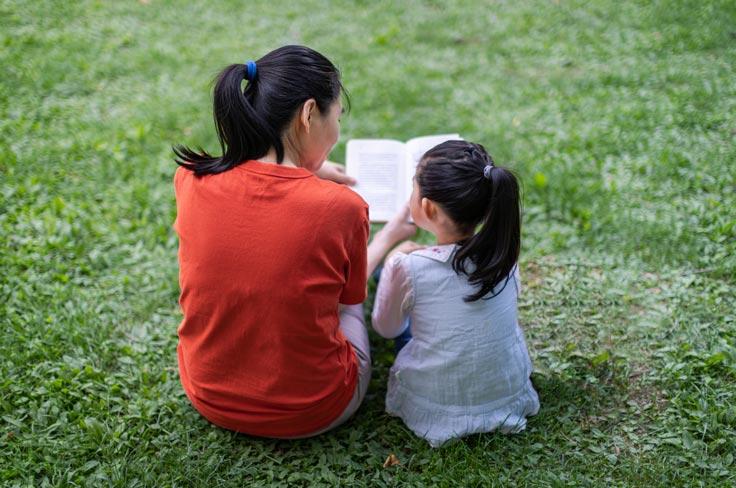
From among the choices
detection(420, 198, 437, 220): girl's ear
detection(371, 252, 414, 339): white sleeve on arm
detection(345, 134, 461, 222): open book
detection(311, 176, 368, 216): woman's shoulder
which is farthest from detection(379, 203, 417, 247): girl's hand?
detection(311, 176, 368, 216): woman's shoulder

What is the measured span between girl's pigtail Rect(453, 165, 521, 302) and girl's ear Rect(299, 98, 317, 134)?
579mm

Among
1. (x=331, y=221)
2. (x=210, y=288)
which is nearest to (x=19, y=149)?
(x=210, y=288)

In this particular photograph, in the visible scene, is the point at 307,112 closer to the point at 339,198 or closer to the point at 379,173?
the point at 339,198

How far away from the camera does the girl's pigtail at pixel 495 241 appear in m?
2.00

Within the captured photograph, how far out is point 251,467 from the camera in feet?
7.47

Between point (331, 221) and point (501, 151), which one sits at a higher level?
point (331, 221)

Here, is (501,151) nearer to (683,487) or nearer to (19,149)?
(683,487)

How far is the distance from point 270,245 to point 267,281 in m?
0.11

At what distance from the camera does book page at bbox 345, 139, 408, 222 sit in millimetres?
2807

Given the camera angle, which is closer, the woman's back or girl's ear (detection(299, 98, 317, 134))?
the woman's back

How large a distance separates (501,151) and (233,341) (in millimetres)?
2388

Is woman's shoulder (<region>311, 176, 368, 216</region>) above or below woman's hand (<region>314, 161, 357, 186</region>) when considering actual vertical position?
above

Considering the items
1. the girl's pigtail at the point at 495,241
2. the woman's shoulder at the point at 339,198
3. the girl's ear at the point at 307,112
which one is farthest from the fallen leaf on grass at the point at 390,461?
the girl's ear at the point at 307,112

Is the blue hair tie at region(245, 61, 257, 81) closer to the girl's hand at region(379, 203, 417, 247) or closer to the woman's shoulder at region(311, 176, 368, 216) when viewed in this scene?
the woman's shoulder at region(311, 176, 368, 216)
